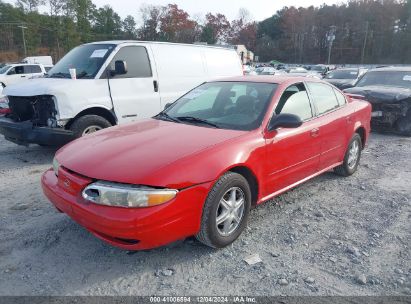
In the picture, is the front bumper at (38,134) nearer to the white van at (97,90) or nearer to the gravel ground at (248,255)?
the white van at (97,90)

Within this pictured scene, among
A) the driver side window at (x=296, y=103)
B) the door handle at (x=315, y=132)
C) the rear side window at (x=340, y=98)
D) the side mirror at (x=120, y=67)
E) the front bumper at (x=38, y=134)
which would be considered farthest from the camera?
the side mirror at (x=120, y=67)

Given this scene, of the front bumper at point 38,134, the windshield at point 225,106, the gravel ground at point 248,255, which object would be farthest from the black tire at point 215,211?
the front bumper at point 38,134

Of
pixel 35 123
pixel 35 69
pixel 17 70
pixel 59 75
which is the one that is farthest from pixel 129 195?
pixel 17 70

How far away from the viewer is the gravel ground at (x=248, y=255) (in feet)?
8.76

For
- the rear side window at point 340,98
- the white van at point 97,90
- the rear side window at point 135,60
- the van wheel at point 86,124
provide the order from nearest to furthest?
1. the rear side window at point 340,98
2. the white van at point 97,90
3. the van wheel at point 86,124
4. the rear side window at point 135,60

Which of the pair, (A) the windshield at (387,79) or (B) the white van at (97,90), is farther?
(A) the windshield at (387,79)

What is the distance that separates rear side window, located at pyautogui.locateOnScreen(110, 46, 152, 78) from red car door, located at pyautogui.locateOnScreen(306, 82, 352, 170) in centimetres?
328

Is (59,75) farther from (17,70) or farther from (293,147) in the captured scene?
(17,70)

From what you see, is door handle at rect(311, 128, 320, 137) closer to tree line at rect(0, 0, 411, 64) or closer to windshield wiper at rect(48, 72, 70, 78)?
windshield wiper at rect(48, 72, 70, 78)

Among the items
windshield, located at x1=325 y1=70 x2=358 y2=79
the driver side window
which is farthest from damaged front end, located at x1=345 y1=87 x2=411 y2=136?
windshield, located at x1=325 y1=70 x2=358 y2=79

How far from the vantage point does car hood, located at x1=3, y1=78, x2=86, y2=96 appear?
535 cm

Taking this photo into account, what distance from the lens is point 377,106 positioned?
8219mm

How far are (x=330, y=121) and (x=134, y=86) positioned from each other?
3.53 metres

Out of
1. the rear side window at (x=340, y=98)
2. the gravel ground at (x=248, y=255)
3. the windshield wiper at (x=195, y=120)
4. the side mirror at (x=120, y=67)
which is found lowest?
the gravel ground at (x=248, y=255)
